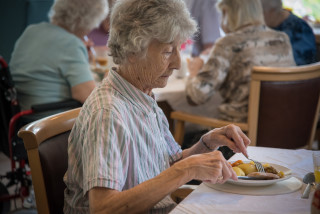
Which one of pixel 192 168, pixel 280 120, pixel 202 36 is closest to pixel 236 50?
pixel 280 120

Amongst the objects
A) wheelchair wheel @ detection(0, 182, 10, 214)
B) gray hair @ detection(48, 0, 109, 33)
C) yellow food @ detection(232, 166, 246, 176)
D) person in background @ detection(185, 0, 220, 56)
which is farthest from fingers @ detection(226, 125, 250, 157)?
person in background @ detection(185, 0, 220, 56)

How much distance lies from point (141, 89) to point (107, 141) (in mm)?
314

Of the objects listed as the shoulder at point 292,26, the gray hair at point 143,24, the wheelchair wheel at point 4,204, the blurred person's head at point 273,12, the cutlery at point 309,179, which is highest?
the gray hair at point 143,24

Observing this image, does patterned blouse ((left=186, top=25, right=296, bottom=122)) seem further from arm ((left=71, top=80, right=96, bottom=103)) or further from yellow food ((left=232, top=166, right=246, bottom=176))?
yellow food ((left=232, top=166, right=246, bottom=176))

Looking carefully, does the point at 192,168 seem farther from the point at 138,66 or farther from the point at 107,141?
the point at 138,66

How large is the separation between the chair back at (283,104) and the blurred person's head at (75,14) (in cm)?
113

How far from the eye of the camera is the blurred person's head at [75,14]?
2771mm

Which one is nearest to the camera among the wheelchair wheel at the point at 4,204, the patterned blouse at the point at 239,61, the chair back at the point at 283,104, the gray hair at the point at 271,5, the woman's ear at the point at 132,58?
the woman's ear at the point at 132,58

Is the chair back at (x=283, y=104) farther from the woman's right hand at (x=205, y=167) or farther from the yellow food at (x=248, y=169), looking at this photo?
the woman's right hand at (x=205, y=167)

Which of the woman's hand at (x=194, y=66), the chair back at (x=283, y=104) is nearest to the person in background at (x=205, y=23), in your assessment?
the woman's hand at (x=194, y=66)

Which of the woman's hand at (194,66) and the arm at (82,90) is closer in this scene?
the arm at (82,90)

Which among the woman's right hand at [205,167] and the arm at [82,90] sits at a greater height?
the woman's right hand at [205,167]

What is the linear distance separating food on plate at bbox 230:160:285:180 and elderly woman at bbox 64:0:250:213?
9 centimetres

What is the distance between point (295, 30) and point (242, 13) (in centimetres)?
84
